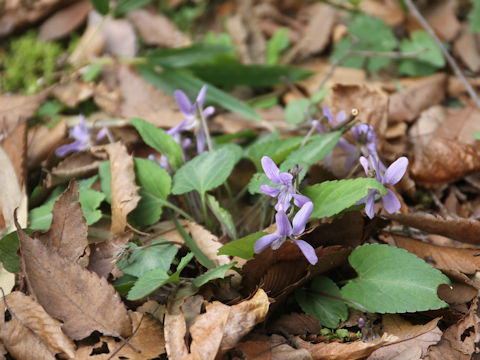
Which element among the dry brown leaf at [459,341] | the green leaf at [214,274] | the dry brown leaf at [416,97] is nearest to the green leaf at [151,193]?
the green leaf at [214,274]

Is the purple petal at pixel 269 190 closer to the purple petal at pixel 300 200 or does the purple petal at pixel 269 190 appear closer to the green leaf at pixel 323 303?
the purple petal at pixel 300 200


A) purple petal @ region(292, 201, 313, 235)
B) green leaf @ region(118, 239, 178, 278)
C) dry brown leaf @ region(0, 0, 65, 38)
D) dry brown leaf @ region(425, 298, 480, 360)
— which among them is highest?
dry brown leaf @ region(0, 0, 65, 38)

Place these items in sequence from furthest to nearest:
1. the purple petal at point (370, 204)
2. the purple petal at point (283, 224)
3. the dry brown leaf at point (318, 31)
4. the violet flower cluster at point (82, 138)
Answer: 1. the dry brown leaf at point (318, 31)
2. the violet flower cluster at point (82, 138)
3. the purple petal at point (370, 204)
4. the purple petal at point (283, 224)

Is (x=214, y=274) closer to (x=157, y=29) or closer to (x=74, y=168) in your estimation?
(x=74, y=168)

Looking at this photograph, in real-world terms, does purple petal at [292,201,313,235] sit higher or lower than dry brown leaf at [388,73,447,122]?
higher

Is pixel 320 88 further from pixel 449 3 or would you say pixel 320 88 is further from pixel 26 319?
pixel 26 319

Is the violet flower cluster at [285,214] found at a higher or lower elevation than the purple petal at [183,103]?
lower

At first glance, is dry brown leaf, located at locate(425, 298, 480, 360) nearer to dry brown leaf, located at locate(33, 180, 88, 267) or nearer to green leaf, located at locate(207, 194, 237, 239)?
green leaf, located at locate(207, 194, 237, 239)

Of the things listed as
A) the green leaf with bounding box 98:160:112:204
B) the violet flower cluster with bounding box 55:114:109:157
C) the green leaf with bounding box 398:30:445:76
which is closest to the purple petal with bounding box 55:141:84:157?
the violet flower cluster with bounding box 55:114:109:157
